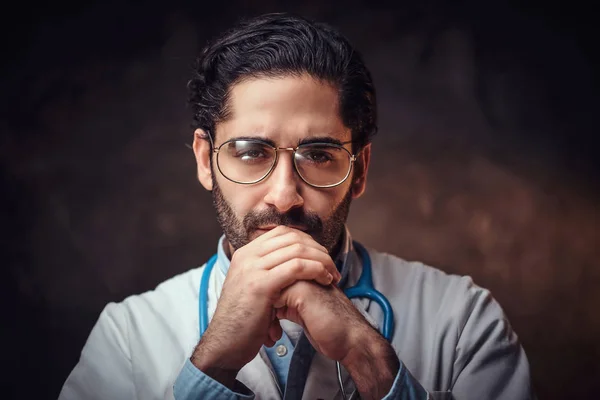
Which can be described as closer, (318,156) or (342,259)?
(318,156)

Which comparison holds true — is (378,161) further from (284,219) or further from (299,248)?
(299,248)

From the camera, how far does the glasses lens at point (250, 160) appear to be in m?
1.95

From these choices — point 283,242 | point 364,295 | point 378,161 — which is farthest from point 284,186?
point 378,161

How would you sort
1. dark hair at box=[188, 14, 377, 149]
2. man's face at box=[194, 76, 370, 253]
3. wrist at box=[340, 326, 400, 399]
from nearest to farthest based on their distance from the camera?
wrist at box=[340, 326, 400, 399], man's face at box=[194, 76, 370, 253], dark hair at box=[188, 14, 377, 149]

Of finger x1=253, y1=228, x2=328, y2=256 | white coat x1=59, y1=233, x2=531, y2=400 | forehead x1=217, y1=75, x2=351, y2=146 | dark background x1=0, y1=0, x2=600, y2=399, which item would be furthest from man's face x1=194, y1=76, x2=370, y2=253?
dark background x1=0, y1=0, x2=600, y2=399

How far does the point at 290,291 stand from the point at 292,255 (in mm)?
103

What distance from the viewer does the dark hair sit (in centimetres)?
204

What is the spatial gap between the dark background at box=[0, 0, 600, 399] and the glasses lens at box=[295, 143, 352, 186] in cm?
116

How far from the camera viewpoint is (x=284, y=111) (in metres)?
1.94

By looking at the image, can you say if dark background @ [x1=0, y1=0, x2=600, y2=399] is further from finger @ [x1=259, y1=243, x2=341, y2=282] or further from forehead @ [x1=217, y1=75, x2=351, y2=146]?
finger @ [x1=259, y1=243, x2=341, y2=282]

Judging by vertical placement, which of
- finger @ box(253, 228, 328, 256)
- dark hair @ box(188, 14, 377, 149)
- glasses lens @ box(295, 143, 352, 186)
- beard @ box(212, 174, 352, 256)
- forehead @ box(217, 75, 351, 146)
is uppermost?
dark hair @ box(188, 14, 377, 149)

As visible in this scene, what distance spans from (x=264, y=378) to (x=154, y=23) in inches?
A: 71.4

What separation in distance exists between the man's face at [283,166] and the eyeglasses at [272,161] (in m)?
0.02

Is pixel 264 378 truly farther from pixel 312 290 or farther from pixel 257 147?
pixel 257 147
